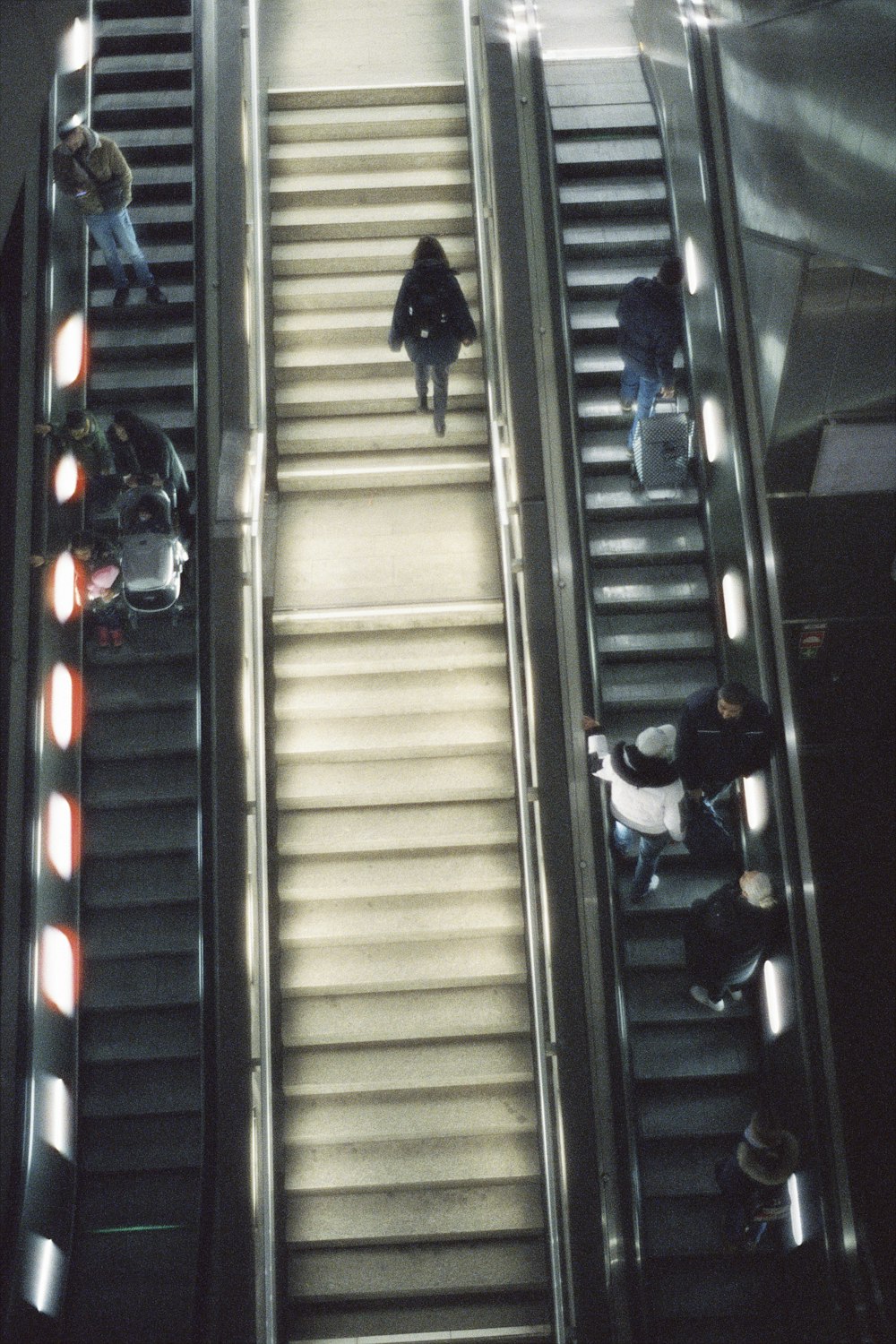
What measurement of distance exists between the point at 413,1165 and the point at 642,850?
8.86ft

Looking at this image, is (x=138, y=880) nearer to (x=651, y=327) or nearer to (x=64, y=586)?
(x=64, y=586)

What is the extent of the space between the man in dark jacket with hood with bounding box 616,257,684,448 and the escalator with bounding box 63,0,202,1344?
3537mm

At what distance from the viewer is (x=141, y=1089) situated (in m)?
7.39

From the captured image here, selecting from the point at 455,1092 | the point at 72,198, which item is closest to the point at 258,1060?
the point at 455,1092

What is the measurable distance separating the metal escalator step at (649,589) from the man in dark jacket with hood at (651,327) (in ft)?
4.38

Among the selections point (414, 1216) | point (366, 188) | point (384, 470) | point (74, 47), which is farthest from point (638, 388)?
point (414, 1216)

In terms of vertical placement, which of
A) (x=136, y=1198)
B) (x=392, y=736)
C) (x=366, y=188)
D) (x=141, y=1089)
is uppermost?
(x=366, y=188)

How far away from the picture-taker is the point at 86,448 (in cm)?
755

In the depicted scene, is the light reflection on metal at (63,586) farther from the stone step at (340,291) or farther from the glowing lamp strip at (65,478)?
the stone step at (340,291)

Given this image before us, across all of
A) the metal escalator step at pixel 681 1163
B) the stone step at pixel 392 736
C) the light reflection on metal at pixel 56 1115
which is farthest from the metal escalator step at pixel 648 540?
the light reflection on metal at pixel 56 1115

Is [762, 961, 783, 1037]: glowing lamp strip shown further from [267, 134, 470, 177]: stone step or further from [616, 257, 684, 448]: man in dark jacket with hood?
[267, 134, 470, 177]: stone step

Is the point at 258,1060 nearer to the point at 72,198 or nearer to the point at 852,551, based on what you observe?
the point at 852,551

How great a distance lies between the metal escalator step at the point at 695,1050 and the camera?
7.03 meters

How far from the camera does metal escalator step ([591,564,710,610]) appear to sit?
26.0ft
